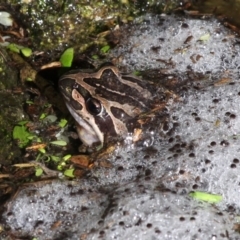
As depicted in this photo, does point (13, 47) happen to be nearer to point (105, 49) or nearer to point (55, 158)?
point (105, 49)

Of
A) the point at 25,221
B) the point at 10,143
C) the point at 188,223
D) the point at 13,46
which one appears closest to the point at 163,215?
the point at 188,223

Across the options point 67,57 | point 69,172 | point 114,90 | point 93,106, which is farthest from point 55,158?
point 67,57

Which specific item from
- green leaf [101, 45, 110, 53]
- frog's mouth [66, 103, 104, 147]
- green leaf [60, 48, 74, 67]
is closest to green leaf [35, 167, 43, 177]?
frog's mouth [66, 103, 104, 147]

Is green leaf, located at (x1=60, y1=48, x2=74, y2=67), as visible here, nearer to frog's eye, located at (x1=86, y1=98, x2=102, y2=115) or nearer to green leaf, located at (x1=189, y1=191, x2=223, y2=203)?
frog's eye, located at (x1=86, y1=98, x2=102, y2=115)

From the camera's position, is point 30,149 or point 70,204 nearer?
point 70,204

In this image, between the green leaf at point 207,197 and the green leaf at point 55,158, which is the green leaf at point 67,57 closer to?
the green leaf at point 55,158

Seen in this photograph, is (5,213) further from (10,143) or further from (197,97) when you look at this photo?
(197,97)
